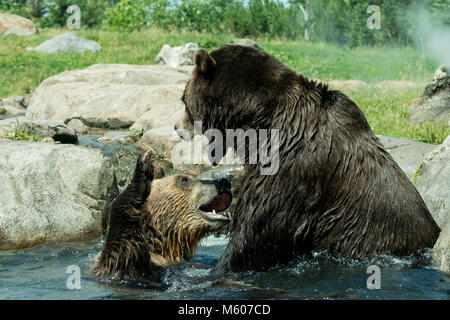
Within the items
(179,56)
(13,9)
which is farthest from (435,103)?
(13,9)

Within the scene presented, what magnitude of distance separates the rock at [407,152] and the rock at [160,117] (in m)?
4.79

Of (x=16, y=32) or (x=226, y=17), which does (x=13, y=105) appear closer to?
(x=16, y=32)

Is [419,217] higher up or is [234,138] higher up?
[234,138]

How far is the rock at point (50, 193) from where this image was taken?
275 inches

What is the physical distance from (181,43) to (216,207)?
22432 mm

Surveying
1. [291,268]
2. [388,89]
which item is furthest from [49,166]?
[388,89]

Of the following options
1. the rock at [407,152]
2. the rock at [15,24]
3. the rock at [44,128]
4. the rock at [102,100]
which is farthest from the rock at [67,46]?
the rock at [407,152]

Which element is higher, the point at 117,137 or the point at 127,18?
the point at 127,18

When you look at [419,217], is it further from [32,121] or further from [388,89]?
[388,89]

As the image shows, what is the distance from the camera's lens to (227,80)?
191 inches

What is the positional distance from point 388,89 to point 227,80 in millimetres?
13064

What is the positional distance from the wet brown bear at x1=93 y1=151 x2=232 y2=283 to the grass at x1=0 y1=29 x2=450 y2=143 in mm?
10133

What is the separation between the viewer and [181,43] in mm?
27125

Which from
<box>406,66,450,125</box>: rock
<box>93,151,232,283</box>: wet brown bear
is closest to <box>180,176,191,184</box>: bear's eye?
<box>93,151,232,283</box>: wet brown bear
